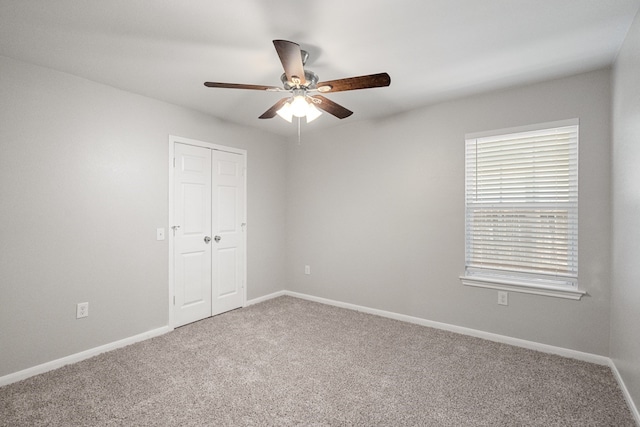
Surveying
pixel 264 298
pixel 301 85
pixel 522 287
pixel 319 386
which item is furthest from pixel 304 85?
pixel 264 298

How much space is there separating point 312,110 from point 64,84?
82.7 inches

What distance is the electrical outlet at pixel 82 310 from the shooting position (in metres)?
2.62

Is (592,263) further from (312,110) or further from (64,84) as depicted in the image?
(64,84)

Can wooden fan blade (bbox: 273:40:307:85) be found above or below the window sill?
above

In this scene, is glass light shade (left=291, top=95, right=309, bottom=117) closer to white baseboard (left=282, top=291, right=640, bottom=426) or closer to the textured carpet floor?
the textured carpet floor

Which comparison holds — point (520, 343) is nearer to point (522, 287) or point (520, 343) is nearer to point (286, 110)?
point (522, 287)

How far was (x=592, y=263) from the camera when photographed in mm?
2520

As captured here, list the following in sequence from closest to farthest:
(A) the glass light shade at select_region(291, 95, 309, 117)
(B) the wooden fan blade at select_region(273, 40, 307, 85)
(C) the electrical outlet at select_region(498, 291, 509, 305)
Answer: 1. (B) the wooden fan blade at select_region(273, 40, 307, 85)
2. (A) the glass light shade at select_region(291, 95, 309, 117)
3. (C) the electrical outlet at select_region(498, 291, 509, 305)

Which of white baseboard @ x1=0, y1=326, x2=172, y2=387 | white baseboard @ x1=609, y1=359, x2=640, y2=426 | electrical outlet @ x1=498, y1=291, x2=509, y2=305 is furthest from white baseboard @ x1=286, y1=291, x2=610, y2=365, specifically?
white baseboard @ x1=0, y1=326, x2=172, y2=387

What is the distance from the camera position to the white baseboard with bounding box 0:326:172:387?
2273 millimetres

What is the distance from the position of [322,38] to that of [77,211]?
2456 millimetres

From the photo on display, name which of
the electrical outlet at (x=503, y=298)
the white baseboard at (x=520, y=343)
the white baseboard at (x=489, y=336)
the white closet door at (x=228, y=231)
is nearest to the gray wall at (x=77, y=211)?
the white closet door at (x=228, y=231)

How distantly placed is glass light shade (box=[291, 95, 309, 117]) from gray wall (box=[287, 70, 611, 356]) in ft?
5.43

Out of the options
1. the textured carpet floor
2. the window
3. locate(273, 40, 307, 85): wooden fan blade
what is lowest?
the textured carpet floor
